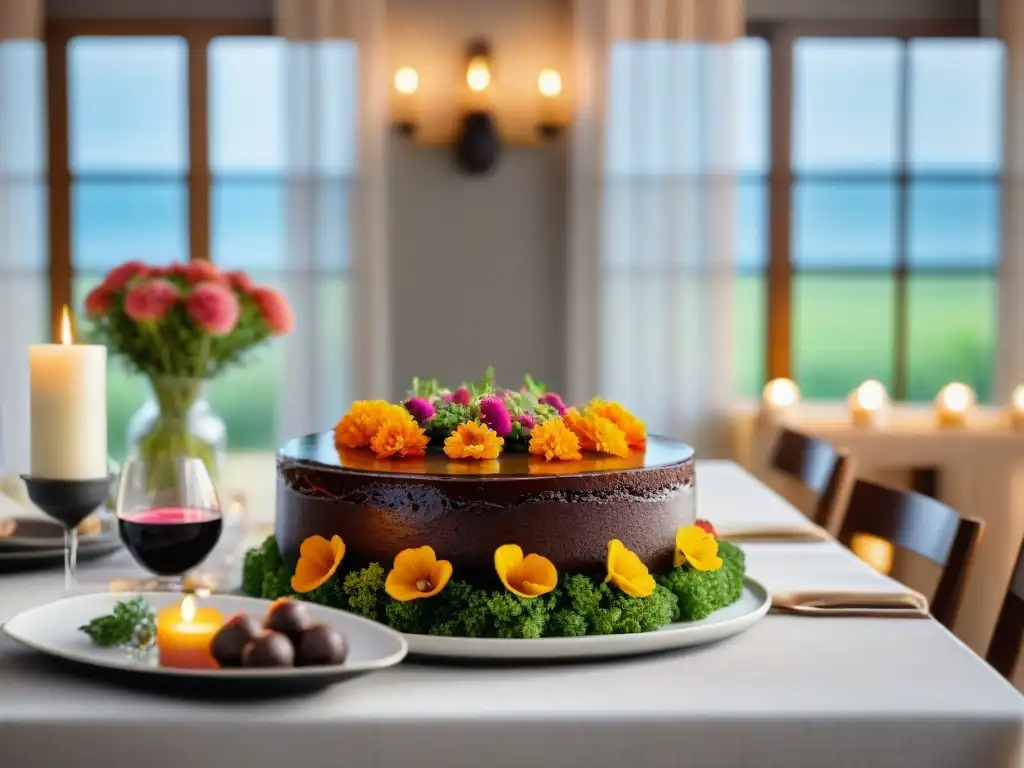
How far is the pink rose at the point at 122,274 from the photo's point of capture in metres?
1.76

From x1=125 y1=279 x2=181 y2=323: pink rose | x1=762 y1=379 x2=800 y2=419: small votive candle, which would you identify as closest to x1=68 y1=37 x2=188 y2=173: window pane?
x1=762 y1=379 x2=800 y2=419: small votive candle

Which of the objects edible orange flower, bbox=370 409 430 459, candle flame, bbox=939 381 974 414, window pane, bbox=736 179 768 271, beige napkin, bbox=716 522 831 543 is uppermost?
window pane, bbox=736 179 768 271

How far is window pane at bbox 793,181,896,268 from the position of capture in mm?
4059

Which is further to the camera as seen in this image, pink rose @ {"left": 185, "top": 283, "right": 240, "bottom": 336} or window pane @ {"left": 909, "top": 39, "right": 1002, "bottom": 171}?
window pane @ {"left": 909, "top": 39, "right": 1002, "bottom": 171}

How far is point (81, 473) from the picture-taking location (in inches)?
47.4

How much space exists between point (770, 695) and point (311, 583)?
17.5 inches

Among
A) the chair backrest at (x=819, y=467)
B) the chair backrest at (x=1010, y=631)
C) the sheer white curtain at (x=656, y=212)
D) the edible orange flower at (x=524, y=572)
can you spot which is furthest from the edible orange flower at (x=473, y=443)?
the sheer white curtain at (x=656, y=212)

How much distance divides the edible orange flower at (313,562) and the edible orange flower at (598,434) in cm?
29

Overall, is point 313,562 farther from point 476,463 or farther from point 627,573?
point 627,573

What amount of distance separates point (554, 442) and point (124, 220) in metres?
3.24

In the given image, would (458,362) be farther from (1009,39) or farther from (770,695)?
(770,695)

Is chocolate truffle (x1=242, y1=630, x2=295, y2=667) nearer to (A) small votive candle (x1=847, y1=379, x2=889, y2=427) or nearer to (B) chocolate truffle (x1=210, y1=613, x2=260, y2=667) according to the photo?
(B) chocolate truffle (x1=210, y1=613, x2=260, y2=667)

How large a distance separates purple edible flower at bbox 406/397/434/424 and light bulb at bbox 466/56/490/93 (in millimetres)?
2683

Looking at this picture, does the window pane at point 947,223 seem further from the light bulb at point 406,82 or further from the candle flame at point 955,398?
the light bulb at point 406,82
